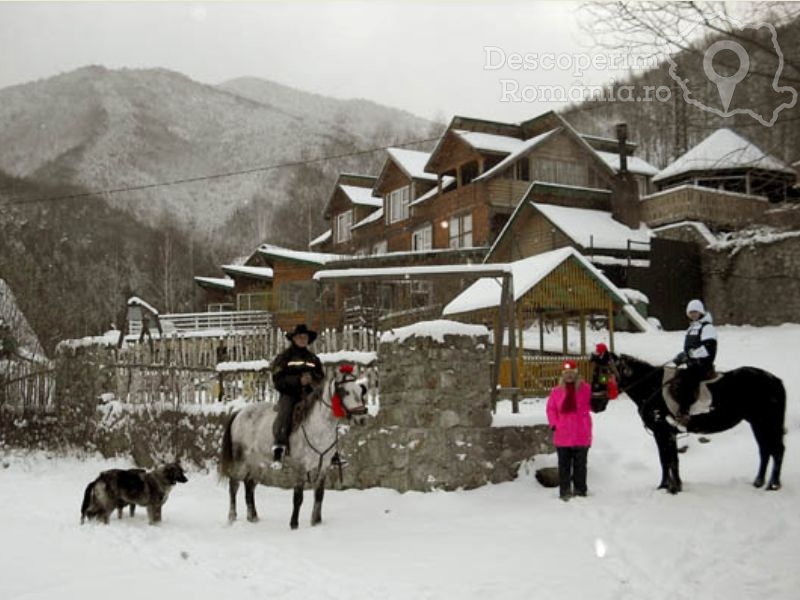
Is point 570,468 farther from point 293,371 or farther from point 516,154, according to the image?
point 516,154

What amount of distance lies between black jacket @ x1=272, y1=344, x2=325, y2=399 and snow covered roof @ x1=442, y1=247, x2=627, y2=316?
9.07 metres

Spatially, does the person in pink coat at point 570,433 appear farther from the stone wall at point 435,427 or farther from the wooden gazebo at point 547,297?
the wooden gazebo at point 547,297

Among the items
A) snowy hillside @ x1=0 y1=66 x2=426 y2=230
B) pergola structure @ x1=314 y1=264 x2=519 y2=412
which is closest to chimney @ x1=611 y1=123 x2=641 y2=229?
pergola structure @ x1=314 y1=264 x2=519 y2=412

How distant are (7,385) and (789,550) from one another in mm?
15684

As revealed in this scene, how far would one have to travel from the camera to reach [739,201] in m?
30.3

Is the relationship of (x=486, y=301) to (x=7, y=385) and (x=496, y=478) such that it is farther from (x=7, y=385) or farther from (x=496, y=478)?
(x=7, y=385)

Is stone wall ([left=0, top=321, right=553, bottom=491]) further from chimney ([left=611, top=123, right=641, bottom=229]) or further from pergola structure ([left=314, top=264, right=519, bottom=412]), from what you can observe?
chimney ([left=611, top=123, right=641, bottom=229])

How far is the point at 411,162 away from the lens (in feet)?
138

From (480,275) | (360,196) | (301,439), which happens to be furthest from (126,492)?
(360,196)

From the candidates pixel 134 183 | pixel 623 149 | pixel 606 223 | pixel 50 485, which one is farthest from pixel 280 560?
pixel 134 183

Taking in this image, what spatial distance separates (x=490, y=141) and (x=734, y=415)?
28700 mm

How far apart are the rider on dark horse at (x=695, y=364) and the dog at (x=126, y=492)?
6.82 metres

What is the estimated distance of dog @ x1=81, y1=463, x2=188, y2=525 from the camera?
910 cm

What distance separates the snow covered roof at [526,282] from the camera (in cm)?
1805
